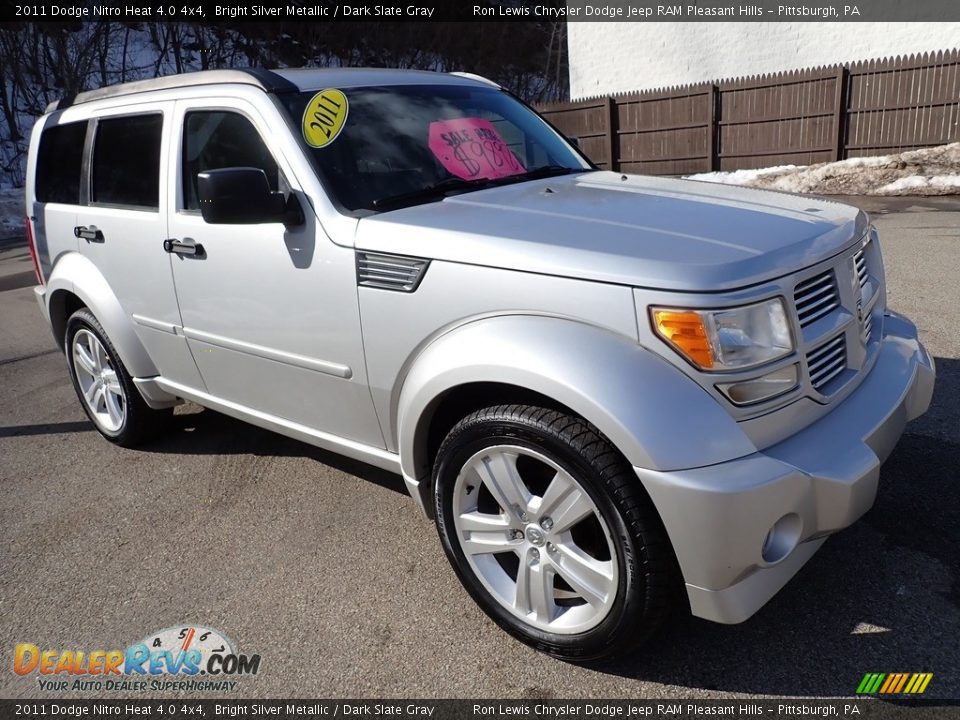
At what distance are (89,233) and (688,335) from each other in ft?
11.1

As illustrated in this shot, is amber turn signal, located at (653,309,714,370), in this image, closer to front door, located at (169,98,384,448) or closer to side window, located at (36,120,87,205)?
front door, located at (169,98,384,448)

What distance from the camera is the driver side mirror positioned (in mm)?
2814

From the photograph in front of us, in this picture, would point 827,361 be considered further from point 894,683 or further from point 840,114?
point 840,114

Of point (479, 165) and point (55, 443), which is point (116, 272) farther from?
point (479, 165)

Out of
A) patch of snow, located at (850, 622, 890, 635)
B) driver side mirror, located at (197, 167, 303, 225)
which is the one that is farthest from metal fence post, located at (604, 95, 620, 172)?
patch of snow, located at (850, 622, 890, 635)

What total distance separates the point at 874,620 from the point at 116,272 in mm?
3736

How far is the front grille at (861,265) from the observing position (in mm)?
2742

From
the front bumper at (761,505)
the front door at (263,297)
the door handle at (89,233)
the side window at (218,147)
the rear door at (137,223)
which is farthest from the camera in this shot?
the door handle at (89,233)

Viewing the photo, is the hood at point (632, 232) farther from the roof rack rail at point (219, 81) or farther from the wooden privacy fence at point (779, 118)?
the wooden privacy fence at point (779, 118)

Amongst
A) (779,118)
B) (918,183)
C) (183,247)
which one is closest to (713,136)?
(779,118)

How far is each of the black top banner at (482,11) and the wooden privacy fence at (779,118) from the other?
9.50 ft

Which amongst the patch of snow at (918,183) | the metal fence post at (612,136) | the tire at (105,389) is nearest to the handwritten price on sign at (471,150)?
the tire at (105,389)

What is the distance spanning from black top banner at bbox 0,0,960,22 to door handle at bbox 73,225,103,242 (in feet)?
56.8

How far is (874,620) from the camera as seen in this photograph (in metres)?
2.60
